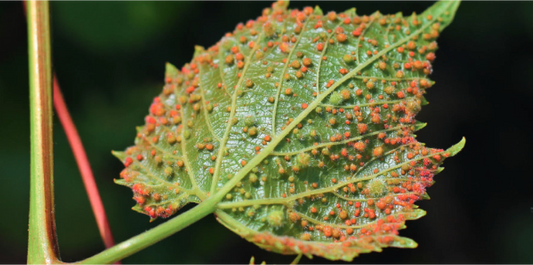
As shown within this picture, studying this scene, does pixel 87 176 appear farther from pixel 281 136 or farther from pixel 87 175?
pixel 281 136

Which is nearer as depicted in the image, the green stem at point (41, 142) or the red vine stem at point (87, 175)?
the green stem at point (41, 142)

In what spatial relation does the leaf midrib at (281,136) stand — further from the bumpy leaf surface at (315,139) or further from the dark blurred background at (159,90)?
the dark blurred background at (159,90)

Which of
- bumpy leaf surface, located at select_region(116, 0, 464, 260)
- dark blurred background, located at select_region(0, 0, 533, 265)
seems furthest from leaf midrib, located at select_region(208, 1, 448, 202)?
dark blurred background, located at select_region(0, 0, 533, 265)

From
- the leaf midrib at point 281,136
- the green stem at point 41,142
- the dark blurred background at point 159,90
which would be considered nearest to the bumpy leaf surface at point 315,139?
the leaf midrib at point 281,136

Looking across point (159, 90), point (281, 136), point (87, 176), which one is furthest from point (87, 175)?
point (281, 136)

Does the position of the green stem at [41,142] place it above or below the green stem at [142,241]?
above

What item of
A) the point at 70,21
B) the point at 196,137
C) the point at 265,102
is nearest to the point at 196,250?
the point at 196,137
